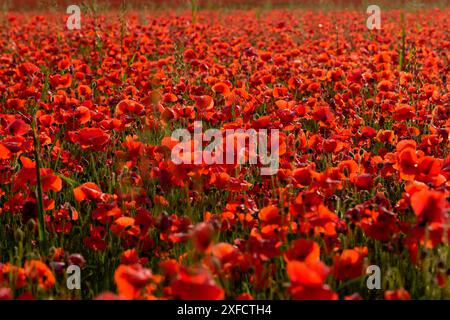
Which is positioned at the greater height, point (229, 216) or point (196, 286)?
point (196, 286)

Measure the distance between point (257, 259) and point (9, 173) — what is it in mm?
1518

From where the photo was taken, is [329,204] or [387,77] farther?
[387,77]

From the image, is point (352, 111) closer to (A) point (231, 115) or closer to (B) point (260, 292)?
(A) point (231, 115)

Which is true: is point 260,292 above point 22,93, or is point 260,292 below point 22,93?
below

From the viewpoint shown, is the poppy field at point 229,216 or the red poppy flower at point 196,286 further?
the poppy field at point 229,216

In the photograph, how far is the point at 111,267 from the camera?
89.3 inches

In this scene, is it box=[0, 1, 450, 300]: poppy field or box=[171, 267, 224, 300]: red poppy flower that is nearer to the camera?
box=[171, 267, 224, 300]: red poppy flower

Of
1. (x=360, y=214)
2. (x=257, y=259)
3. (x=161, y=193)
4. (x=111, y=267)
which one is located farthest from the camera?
(x=161, y=193)

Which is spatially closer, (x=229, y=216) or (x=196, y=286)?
(x=196, y=286)

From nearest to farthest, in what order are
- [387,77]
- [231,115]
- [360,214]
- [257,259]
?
[257,259], [360,214], [231,115], [387,77]

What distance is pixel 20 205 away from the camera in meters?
2.38
